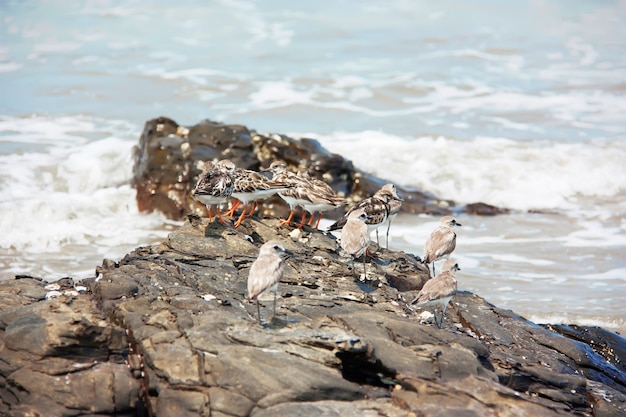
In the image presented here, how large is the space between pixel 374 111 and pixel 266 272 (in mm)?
19714

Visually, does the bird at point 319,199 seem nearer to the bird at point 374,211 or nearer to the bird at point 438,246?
the bird at point 374,211

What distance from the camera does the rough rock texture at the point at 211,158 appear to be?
17.0m

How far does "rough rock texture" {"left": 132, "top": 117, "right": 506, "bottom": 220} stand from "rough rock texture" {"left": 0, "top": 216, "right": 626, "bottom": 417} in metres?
7.51

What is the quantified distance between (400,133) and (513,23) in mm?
18868

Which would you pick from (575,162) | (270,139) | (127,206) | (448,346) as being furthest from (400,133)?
(448,346)

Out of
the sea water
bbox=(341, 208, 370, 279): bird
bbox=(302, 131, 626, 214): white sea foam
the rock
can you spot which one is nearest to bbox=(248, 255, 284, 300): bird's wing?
the rock

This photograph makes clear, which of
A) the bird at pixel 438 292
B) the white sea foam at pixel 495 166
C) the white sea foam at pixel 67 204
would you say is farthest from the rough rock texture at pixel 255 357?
the white sea foam at pixel 495 166

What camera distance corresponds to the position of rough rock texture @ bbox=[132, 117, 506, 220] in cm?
1695

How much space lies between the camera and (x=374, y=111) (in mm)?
27203

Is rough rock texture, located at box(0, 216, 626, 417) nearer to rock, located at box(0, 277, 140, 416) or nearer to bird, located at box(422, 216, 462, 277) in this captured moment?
rock, located at box(0, 277, 140, 416)

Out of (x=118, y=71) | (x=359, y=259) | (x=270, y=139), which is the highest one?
(x=118, y=71)

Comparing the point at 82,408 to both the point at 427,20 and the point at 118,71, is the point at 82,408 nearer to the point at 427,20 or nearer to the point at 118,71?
the point at 118,71

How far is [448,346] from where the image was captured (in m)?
7.97

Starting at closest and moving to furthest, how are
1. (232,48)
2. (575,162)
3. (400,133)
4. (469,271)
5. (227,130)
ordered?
(469,271), (227,130), (575,162), (400,133), (232,48)
